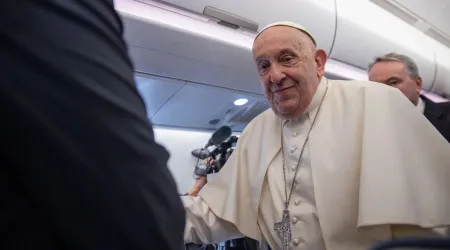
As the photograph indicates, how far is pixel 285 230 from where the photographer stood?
1362 mm

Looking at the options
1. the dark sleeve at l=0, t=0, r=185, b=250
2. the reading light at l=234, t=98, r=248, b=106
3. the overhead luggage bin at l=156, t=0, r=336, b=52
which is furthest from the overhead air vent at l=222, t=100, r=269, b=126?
the dark sleeve at l=0, t=0, r=185, b=250

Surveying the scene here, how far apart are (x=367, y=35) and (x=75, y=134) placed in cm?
271

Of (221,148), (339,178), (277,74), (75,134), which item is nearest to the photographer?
(75,134)

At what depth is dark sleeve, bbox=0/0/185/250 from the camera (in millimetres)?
323

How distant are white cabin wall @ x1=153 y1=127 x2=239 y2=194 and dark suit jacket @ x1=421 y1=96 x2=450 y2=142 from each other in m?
2.25

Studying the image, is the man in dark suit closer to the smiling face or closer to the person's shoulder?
the person's shoulder

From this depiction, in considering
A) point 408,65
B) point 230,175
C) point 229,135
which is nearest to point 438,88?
point 408,65

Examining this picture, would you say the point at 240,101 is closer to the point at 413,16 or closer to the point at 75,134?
the point at 413,16

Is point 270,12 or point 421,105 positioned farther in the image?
point 421,105

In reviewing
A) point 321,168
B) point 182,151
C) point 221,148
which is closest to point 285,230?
point 321,168

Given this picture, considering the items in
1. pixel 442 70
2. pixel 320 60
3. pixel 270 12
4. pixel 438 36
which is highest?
pixel 438 36

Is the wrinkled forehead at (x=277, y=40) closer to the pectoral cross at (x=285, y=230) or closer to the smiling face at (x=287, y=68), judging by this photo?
the smiling face at (x=287, y=68)

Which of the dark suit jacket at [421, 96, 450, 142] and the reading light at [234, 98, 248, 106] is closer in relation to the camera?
the dark suit jacket at [421, 96, 450, 142]

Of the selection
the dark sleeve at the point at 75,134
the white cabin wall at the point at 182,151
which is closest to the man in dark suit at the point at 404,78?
the white cabin wall at the point at 182,151
